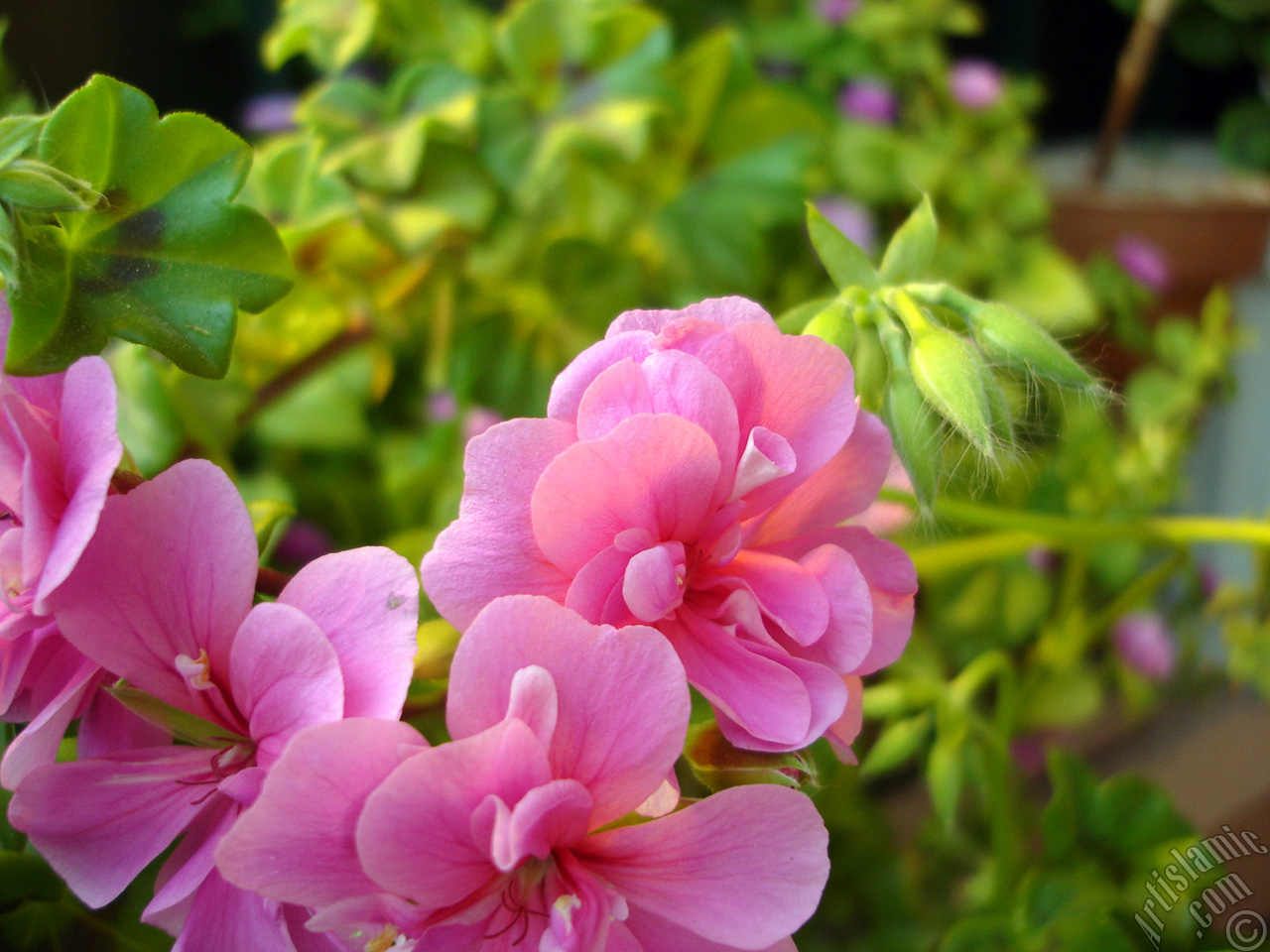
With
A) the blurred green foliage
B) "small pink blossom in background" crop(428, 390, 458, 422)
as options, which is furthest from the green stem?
"small pink blossom in background" crop(428, 390, 458, 422)

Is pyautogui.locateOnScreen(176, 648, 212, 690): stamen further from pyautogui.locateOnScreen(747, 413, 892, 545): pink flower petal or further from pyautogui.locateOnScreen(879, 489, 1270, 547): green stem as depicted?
pyautogui.locateOnScreen(879, 489, 1270, 547): green stem

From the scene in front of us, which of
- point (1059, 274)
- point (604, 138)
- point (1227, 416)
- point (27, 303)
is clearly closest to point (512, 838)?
point (27, 303)

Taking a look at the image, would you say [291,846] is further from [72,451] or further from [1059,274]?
[1059,274]

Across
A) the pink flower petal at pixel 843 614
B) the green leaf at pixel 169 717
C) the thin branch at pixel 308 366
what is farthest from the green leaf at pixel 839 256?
the thin branch at pixel 308 366

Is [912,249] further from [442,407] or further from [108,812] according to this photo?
[442,407]

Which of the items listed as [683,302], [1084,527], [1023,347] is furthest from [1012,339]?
[683,302]

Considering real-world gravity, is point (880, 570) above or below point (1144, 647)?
above
